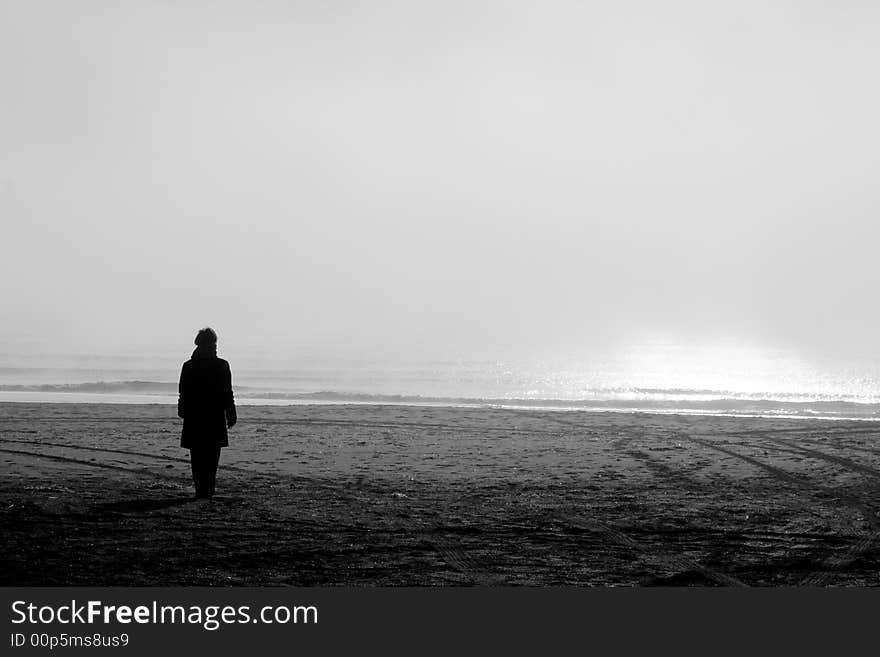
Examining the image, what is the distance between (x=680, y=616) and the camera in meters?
5.84

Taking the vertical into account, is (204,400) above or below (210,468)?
above

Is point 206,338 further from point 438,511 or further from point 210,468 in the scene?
point 438,511

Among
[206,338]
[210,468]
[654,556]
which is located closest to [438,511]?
[210,468]

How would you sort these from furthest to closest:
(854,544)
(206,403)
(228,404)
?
(228,404)
(206,403)
(854,544)

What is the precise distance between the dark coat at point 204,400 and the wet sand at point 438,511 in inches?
30.5

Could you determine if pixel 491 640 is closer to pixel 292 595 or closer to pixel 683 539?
pixel 292 595

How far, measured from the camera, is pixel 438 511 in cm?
972

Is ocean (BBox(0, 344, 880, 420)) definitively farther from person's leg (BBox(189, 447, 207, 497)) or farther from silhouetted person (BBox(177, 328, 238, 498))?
person's leg (BBox(189, 447, 207, 497))

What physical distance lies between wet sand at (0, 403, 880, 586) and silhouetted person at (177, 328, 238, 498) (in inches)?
24.1

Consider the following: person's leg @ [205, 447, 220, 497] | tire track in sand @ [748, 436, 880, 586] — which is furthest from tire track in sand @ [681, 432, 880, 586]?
person's leg @ [205, 447, 220, 497]

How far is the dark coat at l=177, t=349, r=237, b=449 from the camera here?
33.7ft

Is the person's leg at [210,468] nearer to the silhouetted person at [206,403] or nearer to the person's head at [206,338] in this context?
the silhouetted person at [206,403]

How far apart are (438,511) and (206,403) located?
301 centimetres

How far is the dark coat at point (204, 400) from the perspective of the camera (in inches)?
404
